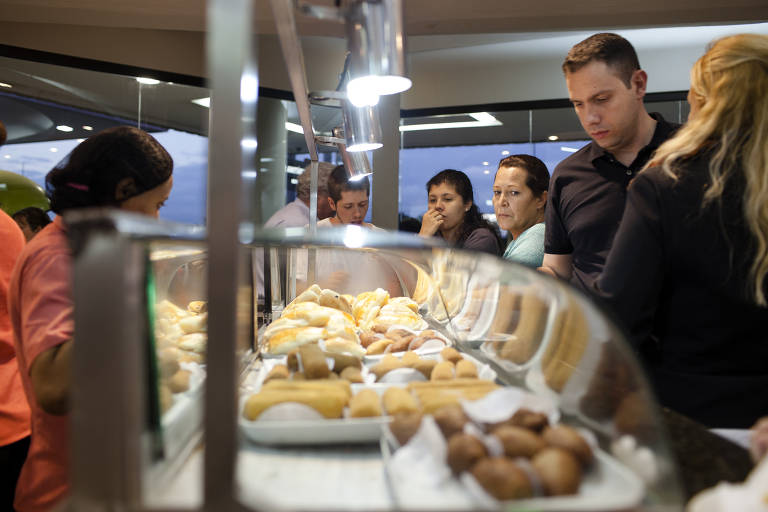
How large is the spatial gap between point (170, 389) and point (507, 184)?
102 inches

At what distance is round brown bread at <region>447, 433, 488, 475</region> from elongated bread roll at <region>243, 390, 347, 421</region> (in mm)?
234

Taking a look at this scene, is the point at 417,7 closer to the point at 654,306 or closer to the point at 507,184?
the point at 507,184

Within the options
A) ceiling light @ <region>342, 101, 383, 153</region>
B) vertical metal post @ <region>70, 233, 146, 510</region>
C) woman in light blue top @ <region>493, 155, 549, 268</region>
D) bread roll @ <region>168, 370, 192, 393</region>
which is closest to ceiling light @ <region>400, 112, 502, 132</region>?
woman in light blue top @ <region>493, 155, 549, 268</region>

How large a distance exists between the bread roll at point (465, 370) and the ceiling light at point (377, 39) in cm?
62

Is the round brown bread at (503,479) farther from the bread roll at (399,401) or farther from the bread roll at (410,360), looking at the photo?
the bread roll at (410,360)

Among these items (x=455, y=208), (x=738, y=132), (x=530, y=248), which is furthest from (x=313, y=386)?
(x=455, y=208)

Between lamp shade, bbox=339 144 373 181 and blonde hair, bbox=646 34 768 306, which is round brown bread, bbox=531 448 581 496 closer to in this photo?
blonde hair, bbox=646 34 768 306

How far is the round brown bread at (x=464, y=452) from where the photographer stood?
70 centimetres

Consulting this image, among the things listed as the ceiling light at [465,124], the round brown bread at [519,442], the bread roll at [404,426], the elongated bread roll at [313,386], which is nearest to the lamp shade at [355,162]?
the elongated bread roll at [313,386]

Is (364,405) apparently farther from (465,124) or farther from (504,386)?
(465,124)

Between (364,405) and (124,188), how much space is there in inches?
34.5

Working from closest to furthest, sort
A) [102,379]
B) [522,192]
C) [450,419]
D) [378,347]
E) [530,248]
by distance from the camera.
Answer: [102,379]
[450,419]
[378,347]
[530,248]
[522,192]

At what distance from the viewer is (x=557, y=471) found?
0.66m

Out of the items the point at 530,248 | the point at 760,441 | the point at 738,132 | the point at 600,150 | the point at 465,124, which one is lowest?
the point at 760,441
